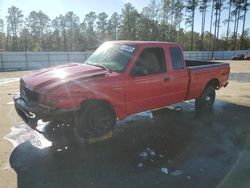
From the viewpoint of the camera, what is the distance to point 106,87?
4.96m

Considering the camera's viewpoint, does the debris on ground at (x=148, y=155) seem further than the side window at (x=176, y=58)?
No

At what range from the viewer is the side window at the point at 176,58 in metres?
6.47

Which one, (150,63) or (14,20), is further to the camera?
(14,20)

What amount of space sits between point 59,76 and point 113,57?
132cm

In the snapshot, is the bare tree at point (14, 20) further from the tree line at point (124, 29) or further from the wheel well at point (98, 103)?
the wheel well at point (98, 103)

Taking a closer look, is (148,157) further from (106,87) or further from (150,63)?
(150,63)

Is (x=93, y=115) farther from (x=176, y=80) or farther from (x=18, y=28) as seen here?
(x=18, y=28)

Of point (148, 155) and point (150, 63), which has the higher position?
point (150, 63)

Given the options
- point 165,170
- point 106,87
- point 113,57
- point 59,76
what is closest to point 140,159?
point 165,170

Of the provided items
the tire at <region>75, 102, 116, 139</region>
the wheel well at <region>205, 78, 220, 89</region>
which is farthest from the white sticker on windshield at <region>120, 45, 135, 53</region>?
the wheel well at <region>205, 78, 220, 89</region>

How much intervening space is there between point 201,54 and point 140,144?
4177cm

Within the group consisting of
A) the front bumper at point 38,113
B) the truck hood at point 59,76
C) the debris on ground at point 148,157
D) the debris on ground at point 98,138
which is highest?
the truck hood at point 59,76

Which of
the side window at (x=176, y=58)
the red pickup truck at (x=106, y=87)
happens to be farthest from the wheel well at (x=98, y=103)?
the side window at (x=176, y=58)

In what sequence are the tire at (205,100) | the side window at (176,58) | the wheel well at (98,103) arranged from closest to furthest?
the wheel well at (98,103), the side window at (176,58), the tire at (205,100)
